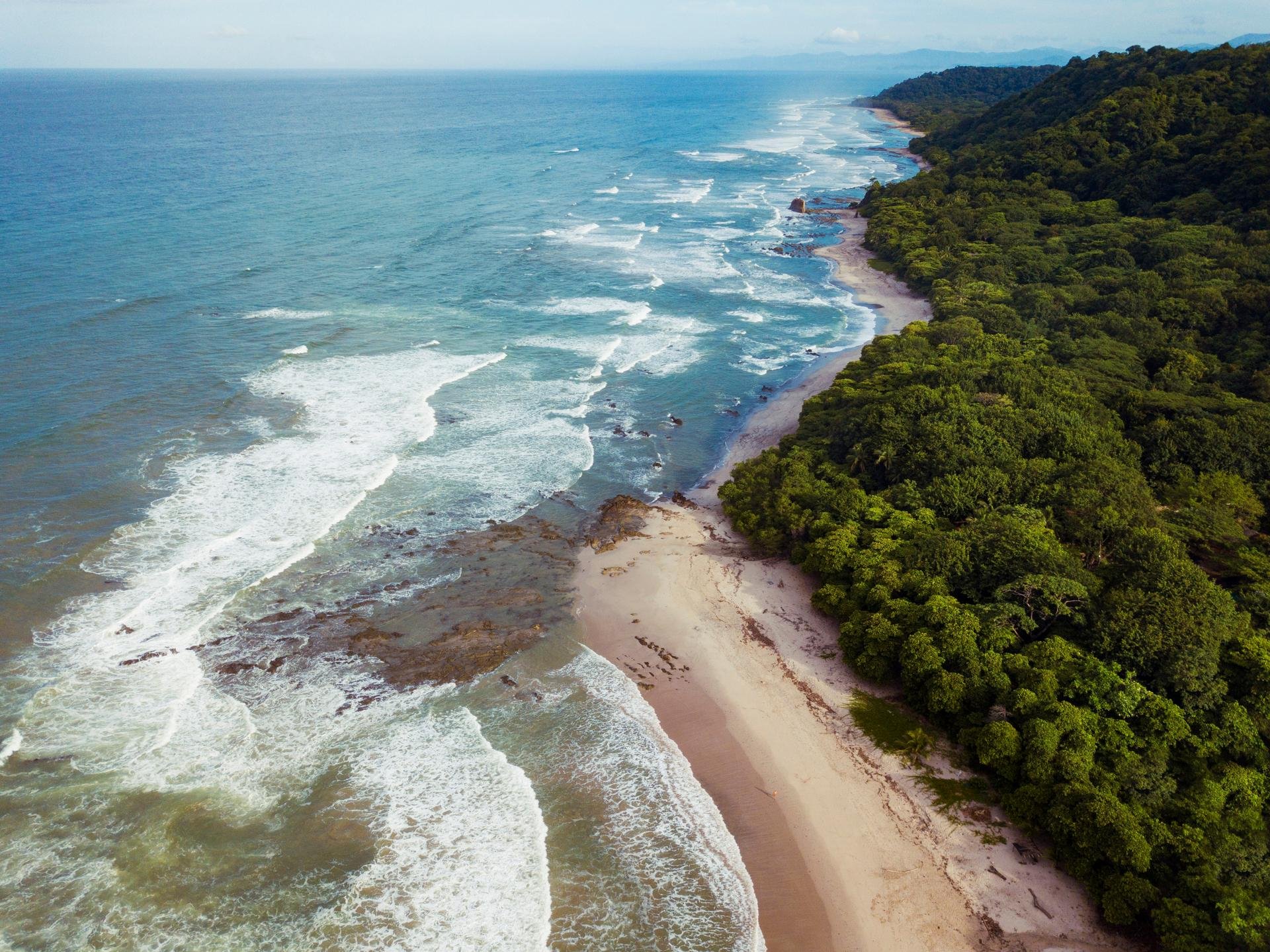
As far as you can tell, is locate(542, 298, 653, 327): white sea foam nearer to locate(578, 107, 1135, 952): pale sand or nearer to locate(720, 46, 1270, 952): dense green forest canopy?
locate(720, 46, 1270, 952): dense green forest canopy

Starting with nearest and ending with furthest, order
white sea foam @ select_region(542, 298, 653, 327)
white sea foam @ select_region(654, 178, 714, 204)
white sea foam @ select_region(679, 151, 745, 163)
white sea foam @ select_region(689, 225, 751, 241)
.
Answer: white sea foam @ select_region(542, 298, 653, 327) < white sea foam @ select_region(689, 225, 751, 241) < white sea foam @ select_region(654, 178, 714, 204) < white sea foam @ select_region(679, 151, 745, 163)

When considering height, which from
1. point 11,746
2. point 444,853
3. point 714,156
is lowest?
point 444,853

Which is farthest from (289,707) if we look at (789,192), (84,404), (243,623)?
(789,192)

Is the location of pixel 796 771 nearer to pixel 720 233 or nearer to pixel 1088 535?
pixel 1088 535

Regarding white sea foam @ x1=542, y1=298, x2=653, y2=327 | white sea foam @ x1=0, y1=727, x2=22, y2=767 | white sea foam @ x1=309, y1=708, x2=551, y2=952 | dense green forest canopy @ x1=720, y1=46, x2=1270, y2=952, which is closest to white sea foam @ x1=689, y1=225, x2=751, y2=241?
white sea foam @ x1=542, y1=298, x2=653, y2=327

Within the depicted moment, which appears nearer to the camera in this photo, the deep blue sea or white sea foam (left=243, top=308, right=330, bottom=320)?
the deep blue sea

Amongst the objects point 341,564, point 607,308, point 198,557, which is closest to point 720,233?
point 607,308

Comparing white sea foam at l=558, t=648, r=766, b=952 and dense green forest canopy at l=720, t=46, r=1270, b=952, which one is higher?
dense green forest canopy at l=720, t=46, r=1270, b=952
